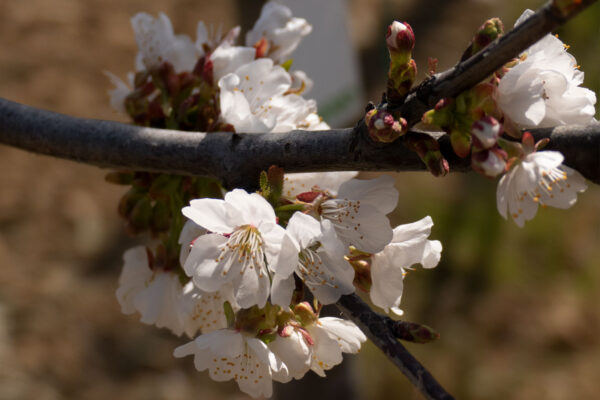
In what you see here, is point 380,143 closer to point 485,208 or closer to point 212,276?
point 212,276

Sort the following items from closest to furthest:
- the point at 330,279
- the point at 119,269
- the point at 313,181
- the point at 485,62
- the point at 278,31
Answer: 1. the point at 485,62
2. the point at 330,279
3. the point at 313,181
4. the point at 278,31
5. the point at 119,269

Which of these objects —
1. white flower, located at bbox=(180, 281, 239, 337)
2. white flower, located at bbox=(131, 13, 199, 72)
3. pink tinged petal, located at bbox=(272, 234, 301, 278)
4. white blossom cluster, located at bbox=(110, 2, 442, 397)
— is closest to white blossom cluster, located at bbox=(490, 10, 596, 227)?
white blossom cluster, located at bbox=(110, 2, 442, 397)

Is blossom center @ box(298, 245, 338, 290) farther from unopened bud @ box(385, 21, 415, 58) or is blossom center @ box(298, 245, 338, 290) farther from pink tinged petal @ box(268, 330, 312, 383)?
unopened bud @ box(385, 21, 415, 58)

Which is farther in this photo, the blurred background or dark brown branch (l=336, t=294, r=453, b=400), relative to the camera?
the blurred background

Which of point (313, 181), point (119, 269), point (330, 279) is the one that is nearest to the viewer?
point (330, 279)

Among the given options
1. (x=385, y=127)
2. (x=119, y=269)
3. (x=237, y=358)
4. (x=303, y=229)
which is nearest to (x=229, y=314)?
(x=237, y=358)

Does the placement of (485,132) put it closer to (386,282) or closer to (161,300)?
(386,282)

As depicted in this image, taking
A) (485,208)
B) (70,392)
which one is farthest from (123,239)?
(485,208)

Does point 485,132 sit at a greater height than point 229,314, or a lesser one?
greater
